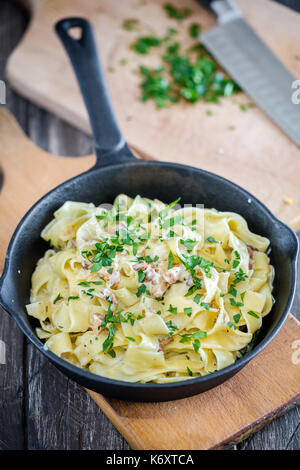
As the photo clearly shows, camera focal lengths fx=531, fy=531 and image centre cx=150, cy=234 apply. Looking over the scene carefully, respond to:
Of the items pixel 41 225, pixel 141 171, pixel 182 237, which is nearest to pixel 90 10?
pixel 141 171

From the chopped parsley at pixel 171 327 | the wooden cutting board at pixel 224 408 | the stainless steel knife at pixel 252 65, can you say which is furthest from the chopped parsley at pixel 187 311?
the stainless steel knife at pixel 252 65

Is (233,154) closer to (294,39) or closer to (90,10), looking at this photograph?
(294,39)

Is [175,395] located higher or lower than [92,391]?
higher

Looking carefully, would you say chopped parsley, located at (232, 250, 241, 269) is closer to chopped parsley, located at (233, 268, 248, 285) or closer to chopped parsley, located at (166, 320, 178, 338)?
chopped parsley, located at (233, 268, 248, 285)

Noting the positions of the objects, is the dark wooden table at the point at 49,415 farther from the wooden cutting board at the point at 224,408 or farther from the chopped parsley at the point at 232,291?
the chopped parsley at the point at 232,291

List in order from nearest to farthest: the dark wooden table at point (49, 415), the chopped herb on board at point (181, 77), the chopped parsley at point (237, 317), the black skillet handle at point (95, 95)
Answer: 1. the chopped parsley at point (237, 317)
2. the dark wooden table at point (49, 415)
3. the black skillet handle at point (95, 95)
4. the chopped herb on board at point (181, 77)
